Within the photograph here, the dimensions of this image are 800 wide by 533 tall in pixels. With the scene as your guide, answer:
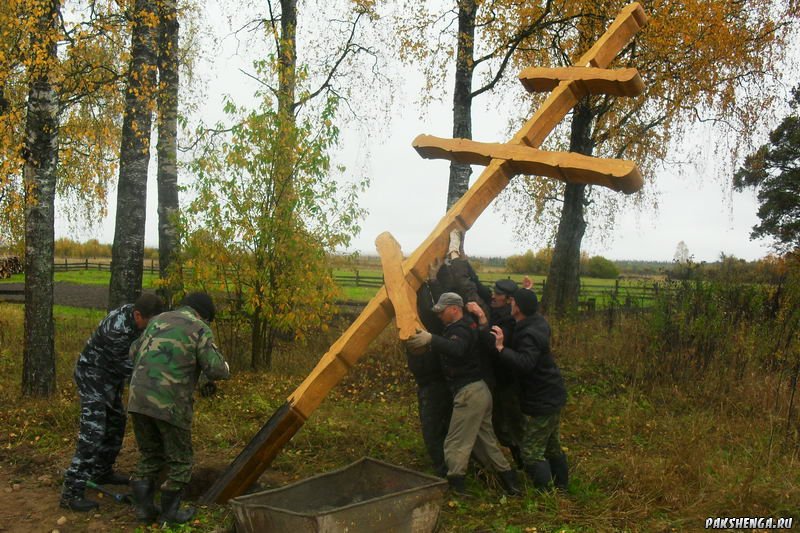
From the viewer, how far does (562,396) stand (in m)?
5.47

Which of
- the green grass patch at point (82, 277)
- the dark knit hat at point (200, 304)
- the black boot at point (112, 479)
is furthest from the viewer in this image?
the green grass patch at point (82, 277)

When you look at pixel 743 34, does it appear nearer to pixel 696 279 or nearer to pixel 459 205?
pixel 696 279

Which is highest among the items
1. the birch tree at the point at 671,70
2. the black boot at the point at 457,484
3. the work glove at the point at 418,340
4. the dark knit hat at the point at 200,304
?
the birch tree at the point at 671,70

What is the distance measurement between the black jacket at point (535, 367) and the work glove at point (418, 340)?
0.93m

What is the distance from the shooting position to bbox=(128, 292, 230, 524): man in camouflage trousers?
15.8 feet

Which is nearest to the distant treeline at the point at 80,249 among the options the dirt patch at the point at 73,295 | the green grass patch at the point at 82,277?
the green grass patch at the point at 82,277

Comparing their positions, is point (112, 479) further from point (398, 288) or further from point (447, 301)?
point (447, 301)

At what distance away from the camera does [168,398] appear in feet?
15.8


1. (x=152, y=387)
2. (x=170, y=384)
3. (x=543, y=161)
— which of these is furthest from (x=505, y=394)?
(x=152, y=387)

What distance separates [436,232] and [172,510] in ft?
9.37

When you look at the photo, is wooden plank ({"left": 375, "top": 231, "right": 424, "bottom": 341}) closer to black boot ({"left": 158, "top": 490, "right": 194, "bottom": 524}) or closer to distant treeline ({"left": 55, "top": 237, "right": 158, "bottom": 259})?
black boot ({"left": 158, "top": 490, "right": 194, "bottom": 524})

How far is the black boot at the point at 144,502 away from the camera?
496 cm

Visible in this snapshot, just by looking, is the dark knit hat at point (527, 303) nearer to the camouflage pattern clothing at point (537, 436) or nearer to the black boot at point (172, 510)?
the camouflage pattern clothing at point (537, 436)

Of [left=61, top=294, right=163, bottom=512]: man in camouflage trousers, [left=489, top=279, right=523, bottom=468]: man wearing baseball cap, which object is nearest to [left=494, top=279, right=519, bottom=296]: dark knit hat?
[left=489, top=279, right=523, bottom=468]: man wearing baseball cap
